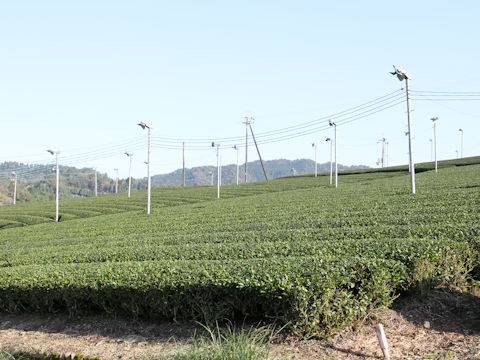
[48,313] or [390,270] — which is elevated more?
[390,270]

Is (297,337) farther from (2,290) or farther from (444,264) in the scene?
(2,290)

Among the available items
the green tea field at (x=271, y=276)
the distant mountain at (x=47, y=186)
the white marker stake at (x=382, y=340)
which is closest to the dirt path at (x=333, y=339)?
the green tea field at (x=271, y=276)

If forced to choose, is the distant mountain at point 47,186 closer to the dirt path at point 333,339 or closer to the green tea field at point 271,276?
the green tea field at point 271,276

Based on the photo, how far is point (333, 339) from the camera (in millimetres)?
5668

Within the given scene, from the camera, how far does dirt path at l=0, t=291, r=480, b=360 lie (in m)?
5.33

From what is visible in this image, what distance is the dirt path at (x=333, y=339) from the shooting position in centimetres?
533

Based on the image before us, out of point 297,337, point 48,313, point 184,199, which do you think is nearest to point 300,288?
point 297,337

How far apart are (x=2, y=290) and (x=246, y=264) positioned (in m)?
4.95

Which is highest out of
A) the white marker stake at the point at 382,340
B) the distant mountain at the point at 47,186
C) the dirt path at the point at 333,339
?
the distant mountain at the point at 47,186

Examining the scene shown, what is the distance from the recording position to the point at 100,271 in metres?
8.09

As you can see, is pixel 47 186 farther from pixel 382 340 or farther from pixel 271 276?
pixel 382 340

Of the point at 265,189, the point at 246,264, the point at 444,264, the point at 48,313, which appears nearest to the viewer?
the point at 444,264

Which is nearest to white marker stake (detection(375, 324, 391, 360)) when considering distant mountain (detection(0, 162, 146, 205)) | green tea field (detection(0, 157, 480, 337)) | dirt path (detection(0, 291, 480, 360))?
dirt path (detection(0, 291, 480, 360))

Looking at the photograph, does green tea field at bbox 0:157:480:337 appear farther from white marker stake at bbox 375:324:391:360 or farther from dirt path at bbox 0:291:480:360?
white marker stake at bbox 375:324:391:360
